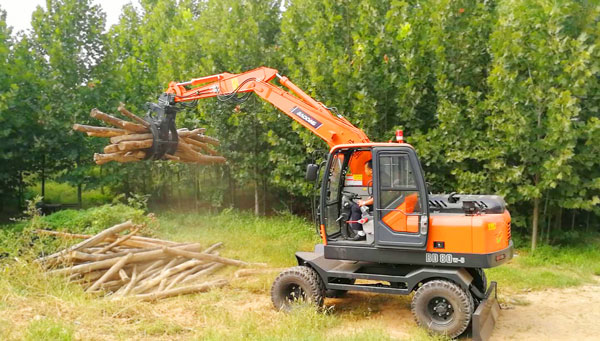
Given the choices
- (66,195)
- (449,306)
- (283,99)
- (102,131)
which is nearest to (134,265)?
(102,131)

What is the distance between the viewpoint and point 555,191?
1205 cm

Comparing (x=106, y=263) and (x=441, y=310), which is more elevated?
(x=106, y=263)

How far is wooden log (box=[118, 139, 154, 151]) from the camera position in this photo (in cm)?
905

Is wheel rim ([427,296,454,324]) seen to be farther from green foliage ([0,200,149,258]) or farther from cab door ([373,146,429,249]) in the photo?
green foliage ([0,200,149,258])

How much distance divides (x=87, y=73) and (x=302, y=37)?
25.5 feet

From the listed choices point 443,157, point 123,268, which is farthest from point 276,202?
point 123,268

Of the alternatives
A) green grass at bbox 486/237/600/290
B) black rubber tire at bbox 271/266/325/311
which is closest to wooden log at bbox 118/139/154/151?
black rubber tire at bbox 271/266/325/311

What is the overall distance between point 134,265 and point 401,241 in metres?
5.45

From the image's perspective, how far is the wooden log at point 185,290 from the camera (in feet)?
28.0

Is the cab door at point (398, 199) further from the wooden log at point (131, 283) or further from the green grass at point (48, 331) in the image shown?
the wooden log at point (131, 283)

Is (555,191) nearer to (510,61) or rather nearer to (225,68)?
(510,61)

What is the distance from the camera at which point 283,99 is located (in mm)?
8938

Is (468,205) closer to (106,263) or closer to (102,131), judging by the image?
(102,131)

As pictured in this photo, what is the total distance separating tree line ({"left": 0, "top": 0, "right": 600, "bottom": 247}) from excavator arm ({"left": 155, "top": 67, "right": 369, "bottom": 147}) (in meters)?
4.23
